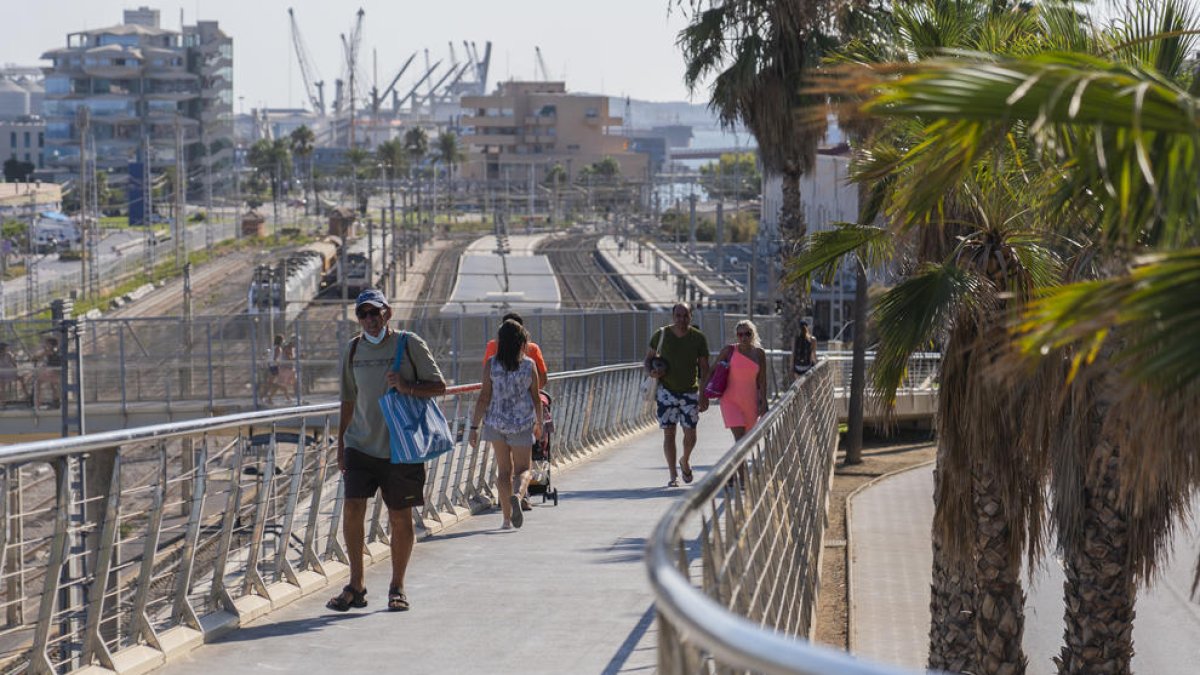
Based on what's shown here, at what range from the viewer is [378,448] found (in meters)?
8.69

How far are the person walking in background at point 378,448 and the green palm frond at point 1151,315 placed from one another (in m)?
5.18

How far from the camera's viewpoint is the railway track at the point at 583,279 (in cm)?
5584

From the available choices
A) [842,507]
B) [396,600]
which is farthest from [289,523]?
[842,507]

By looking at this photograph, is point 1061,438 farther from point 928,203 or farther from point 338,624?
point 928,203

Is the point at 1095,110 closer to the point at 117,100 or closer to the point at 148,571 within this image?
the point at 148,571

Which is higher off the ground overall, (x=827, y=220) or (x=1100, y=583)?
(x=827, y=220)

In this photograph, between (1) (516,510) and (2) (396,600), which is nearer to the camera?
(2) (396,600)

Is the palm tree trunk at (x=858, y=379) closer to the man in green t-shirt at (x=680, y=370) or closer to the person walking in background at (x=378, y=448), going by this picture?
the man in green t-shirt at (x=680, y=370)

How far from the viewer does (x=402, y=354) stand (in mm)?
8703

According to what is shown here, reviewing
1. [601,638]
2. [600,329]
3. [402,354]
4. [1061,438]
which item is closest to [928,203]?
[601,638]

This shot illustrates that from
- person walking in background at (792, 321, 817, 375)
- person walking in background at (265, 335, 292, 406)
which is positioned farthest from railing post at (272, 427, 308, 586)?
person walking in background at (265, 335, 292, 406)

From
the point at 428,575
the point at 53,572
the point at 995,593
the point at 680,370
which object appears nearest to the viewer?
the point at 53,572

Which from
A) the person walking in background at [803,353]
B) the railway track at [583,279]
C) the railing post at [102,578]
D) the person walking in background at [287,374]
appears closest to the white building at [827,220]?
the railway track at [583,279]

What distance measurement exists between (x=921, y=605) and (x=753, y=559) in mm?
10008
